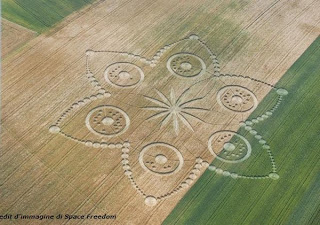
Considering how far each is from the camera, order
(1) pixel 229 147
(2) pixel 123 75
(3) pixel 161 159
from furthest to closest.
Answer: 1. (2) pixel 123 75
2. (1) pixel 229 147
3. (3) pixel 161 159

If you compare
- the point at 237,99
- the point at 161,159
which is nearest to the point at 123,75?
the point at 161,159

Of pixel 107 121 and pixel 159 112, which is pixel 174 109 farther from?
pixel 107 121

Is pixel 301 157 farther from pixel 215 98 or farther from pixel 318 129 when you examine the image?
pixel 215 98

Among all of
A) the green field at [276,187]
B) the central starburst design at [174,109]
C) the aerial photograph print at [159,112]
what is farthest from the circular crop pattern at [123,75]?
the green field at [276,187]

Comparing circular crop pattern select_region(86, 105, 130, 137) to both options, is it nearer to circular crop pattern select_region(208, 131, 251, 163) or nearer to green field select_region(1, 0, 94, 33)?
circular crop pattern select_region(208, 131, 251, 163)

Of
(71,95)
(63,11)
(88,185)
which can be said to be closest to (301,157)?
(88,185)

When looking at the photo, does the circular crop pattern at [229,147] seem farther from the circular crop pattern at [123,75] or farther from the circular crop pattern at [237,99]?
the circular crop pattern at [123,75]
